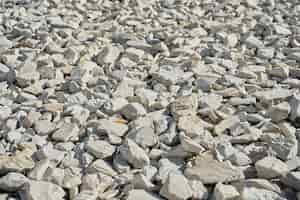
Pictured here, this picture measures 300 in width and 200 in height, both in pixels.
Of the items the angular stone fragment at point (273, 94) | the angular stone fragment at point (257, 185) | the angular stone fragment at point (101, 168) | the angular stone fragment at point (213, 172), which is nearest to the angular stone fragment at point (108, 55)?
the angular stone fragment at point (273, 94)

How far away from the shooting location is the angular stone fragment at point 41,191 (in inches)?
55.8

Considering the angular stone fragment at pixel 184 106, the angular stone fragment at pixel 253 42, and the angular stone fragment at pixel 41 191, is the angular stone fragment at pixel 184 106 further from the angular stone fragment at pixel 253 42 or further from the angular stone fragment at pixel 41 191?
the angular stone fragment at pixel 253 42

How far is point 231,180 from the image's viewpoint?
4.80 feet

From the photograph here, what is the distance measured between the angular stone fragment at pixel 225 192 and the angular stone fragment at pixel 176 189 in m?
0.07

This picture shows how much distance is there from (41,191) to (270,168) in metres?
0.66

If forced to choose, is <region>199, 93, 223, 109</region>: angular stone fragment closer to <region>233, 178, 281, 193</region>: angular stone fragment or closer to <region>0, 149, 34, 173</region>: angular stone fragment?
<region>233, 178, 281, 193</region>: angular stone fragment

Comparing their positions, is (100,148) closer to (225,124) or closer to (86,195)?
(86,195)

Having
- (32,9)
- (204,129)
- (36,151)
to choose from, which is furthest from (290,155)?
(32,9)

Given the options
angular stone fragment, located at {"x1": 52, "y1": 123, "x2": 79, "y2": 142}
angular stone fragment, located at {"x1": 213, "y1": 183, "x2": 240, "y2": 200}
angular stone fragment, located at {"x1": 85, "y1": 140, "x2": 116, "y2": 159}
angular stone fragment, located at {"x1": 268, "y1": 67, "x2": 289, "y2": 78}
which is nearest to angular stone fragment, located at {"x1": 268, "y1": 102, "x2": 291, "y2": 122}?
angular stone fragment, located at {"x1": 268, "y1": 67, "x2": 289, "y2": 78}

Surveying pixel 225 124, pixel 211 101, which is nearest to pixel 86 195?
pixel 225 124

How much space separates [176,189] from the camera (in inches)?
55.3

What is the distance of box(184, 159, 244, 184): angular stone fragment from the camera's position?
57.4 inches

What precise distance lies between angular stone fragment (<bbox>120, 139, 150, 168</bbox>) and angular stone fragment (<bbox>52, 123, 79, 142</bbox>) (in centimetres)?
22

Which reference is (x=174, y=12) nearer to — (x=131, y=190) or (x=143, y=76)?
(x=143, y=76)
